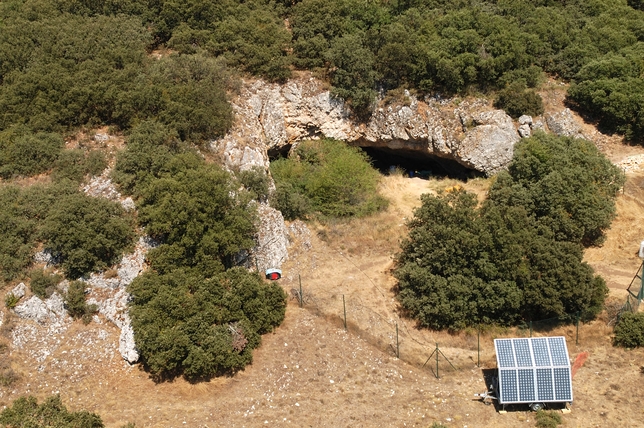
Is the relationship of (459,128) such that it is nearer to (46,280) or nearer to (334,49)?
(334,49)

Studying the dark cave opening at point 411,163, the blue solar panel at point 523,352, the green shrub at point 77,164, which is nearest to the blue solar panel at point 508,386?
the blue solar panel at point 523,352

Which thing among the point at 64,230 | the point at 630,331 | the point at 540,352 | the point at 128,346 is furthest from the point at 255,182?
the point at 630,331

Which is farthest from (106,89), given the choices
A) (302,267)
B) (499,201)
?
(499,201)

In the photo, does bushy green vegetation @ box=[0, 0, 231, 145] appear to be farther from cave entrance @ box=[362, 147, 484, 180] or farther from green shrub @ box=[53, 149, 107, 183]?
cave entrance @ box=[362, 147, 484, 180]

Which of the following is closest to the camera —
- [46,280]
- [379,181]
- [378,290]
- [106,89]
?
[46,280]

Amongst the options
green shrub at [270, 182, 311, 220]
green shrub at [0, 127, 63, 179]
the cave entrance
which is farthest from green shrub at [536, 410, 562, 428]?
green shrub at [0, 127, 63, 179]

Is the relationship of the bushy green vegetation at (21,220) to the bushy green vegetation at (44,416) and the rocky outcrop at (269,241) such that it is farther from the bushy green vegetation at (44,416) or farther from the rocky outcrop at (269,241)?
the rocky outcrop at (269,241)
